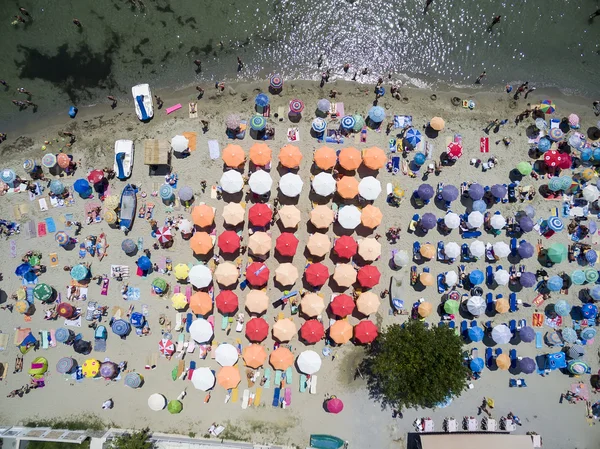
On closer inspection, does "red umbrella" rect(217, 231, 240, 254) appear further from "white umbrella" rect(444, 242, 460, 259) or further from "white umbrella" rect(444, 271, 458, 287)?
"white umbrella" rect(444, 271, 458, 287)

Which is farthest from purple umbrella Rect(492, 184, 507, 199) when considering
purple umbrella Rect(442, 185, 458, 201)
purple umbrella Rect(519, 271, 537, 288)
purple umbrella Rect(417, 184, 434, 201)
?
purple umbrella Rect(519, 271, 537, 288)

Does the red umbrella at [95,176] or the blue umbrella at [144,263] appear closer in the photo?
the blue umbrella at [144,263]

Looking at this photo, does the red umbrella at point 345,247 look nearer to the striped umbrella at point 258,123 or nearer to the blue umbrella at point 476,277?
the blue umbrella at point 476,277

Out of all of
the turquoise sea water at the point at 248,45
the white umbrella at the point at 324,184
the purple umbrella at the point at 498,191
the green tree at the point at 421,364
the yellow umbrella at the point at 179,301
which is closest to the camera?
the green tree at the point at 421,364

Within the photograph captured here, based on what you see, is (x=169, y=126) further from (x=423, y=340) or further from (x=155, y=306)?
(x=423, y=340)

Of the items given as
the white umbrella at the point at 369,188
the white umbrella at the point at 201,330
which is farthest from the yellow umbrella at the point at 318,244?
the white umbrella at the point at 201,330

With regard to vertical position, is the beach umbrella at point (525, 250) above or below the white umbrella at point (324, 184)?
below

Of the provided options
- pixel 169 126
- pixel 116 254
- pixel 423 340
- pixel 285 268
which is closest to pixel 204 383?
→ pixel 285 268
